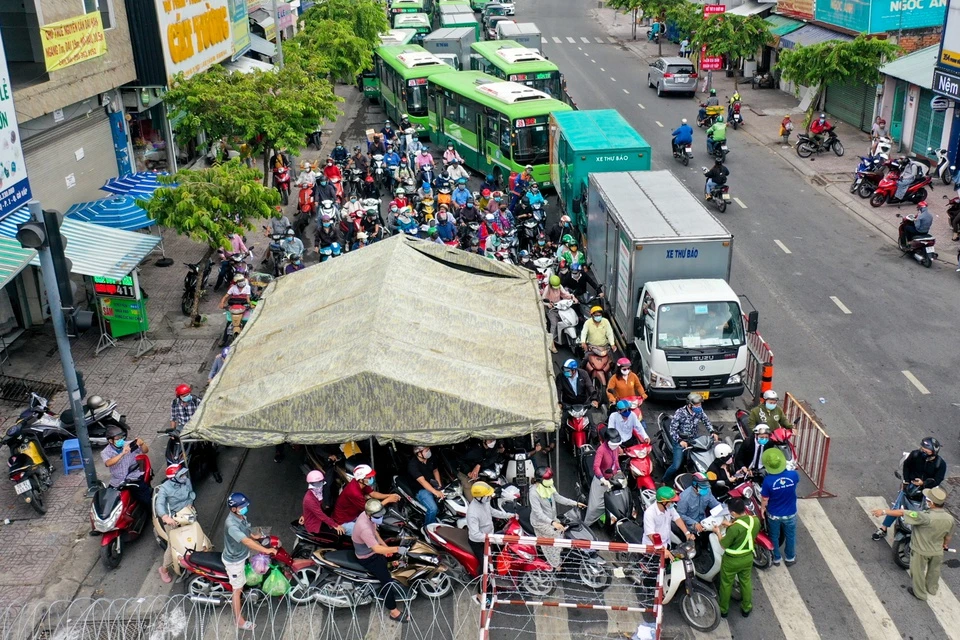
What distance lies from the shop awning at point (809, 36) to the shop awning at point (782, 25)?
73 cm

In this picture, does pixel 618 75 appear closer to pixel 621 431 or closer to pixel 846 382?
pixel 846 382

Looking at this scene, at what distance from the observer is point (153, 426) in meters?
16.2

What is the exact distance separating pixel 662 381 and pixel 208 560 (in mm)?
7935

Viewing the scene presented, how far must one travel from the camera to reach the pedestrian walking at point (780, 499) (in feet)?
38.7

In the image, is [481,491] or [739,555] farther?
[481,491]

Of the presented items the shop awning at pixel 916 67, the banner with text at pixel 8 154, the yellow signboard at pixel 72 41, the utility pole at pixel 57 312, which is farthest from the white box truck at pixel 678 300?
the shop awning at pixel 916 67

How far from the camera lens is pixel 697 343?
16.1 m

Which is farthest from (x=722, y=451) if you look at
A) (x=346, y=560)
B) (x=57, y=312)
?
(x=57, y=312)

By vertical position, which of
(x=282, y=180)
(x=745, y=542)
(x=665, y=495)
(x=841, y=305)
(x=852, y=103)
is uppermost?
(x=665, y=495)

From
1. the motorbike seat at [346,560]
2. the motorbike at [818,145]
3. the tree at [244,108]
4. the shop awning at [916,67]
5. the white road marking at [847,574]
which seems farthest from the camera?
the motorbike at [818,145]

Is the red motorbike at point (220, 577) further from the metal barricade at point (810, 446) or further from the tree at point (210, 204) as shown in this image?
the tree at point (210, 204)

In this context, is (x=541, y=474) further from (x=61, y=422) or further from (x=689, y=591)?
(x=61, y=422)

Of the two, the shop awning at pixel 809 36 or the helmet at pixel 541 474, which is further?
the shop awning at pixel 809 36

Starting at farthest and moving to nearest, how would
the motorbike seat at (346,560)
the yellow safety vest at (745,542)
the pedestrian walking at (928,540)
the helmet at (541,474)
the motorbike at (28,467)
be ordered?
the motorbike at (28,467) → the helmet at (541,474) → the motorbike seat at (346,560) → the pedestrian walking at (928,540) → the yellow safety vest at (745,542)
